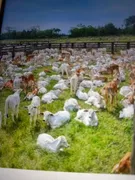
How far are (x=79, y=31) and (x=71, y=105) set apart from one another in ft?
1.43

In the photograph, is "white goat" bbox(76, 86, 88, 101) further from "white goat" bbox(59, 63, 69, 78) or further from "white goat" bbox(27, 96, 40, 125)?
"white goat" bbox(27, 96, 40, 125)

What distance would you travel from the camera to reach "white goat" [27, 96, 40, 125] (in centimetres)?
189

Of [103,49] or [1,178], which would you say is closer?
[1,178]

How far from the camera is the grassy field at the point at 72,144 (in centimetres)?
175

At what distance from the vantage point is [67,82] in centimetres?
193

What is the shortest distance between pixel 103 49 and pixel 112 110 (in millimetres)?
371

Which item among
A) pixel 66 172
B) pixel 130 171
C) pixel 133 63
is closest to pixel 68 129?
pixel 66 172

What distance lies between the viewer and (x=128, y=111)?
1.80 metres

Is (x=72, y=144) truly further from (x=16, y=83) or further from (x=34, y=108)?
(x=16, y=83)

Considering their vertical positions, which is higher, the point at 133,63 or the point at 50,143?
the point at 133,63

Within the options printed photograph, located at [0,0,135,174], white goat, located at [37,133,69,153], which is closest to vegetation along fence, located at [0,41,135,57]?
printed photograph, located at [0,0,135,174]

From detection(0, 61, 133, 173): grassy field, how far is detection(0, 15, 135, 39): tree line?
0.31 metres

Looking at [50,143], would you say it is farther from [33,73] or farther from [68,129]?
[33,73]

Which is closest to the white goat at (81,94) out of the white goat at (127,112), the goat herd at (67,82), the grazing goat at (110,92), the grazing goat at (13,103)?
the goat herd at (67,82)
